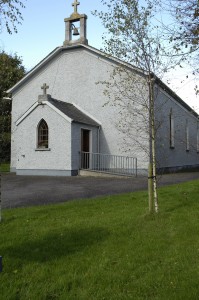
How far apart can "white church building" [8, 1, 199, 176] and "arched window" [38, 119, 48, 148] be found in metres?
0.06

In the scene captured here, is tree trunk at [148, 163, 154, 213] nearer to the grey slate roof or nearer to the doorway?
the grey slate roof

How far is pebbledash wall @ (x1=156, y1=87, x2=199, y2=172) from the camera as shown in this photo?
23.8 meters

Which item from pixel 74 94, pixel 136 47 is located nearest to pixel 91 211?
pixel 136 47

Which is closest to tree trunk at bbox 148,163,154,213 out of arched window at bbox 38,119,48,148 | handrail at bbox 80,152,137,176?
handrail at bbox 80,152,137,176

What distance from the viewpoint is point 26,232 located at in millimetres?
6461

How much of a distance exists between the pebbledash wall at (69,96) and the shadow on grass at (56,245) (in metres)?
13.0

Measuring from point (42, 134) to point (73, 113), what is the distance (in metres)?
2.22

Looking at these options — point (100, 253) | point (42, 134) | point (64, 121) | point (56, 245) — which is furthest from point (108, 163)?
point (100, 253)

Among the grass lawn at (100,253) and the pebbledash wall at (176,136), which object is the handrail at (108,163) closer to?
the pebbledash wall at (176,136)

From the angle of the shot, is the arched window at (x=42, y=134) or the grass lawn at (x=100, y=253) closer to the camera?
the grass lawn at (x=100, y=253)

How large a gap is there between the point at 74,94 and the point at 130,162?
6.03 m

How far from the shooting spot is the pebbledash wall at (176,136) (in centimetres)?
2378

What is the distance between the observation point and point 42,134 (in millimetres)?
20797

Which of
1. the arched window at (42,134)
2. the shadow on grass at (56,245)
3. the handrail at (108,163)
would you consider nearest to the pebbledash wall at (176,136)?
the handrail at (108,163)
